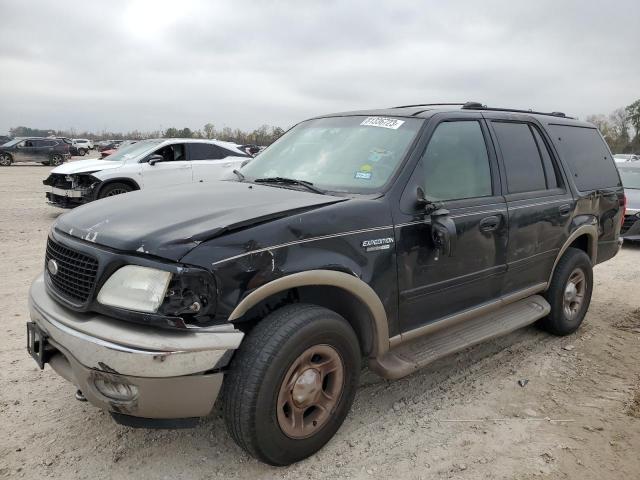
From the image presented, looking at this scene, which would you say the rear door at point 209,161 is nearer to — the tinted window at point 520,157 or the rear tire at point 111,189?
the rear tire at point 111,189

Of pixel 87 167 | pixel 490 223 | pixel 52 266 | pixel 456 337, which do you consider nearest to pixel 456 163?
pixel 490 223

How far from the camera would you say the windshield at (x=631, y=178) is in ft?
33.4

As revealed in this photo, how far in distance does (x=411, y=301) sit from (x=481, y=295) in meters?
0.80

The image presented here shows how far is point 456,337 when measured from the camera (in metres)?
3.45

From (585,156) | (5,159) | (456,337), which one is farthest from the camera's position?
(5,159)

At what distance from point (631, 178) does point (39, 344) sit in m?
11.3

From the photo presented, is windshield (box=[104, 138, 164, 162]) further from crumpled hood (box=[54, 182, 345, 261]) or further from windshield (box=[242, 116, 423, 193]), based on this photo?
crumpled hood (box=[54, 182, 345, 261])

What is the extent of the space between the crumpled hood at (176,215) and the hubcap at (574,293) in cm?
279

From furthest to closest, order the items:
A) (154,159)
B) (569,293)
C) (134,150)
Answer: (134,150)
(154,159)
(569,293)

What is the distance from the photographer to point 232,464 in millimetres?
2689

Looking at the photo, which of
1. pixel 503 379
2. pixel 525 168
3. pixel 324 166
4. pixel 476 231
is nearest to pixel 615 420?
pixel 503 379

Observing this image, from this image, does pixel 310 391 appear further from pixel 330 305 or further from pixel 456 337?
pixel 456 337

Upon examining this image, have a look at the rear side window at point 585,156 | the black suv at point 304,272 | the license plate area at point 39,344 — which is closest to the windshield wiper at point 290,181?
the black suv at point 304,272

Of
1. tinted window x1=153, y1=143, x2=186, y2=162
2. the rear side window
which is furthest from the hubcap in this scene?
tinted window x1=153, y1=143, x2=186, y2=162
